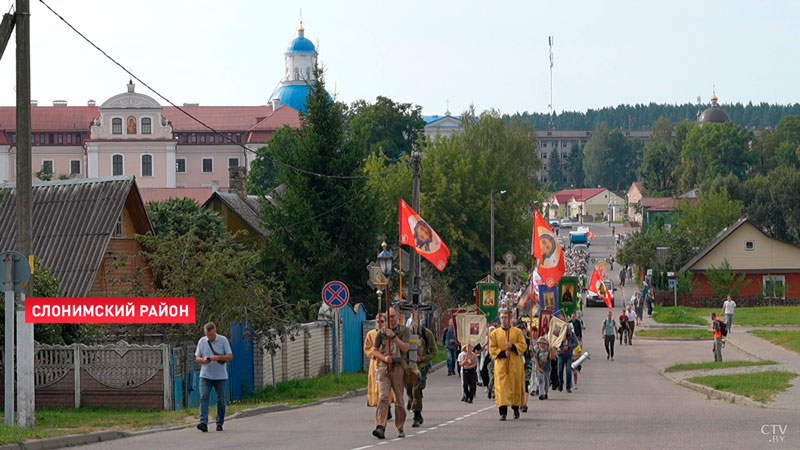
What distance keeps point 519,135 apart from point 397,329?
7952 centimetres

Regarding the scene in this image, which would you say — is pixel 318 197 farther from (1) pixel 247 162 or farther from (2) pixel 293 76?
(2) pixel 293 76

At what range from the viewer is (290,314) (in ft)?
89.5

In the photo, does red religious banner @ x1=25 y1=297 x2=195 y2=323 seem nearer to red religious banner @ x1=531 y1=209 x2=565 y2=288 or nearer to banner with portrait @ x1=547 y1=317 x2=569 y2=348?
banner with portrait @ x1=547 y1=317 x2=569 y2=348

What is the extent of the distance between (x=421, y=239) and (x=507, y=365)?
15.0 m

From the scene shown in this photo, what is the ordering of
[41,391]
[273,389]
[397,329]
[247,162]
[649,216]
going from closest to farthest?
1. [397,329]
2. [41,391]
3. [273,389]
4. [247,162]
5. [649,216]

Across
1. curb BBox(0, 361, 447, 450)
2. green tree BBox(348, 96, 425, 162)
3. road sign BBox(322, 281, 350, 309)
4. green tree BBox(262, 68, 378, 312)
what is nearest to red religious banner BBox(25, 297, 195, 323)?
curb BBox(0, 361, 447, 450)

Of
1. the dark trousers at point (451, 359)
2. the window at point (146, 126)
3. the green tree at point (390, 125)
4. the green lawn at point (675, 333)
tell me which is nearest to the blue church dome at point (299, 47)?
the window at point (146, 126)

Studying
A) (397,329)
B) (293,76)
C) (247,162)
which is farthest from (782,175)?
(397,329)

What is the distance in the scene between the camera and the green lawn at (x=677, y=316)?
2532 inches

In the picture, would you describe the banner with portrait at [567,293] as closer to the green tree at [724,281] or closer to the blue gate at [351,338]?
the blue gate at [351,338]

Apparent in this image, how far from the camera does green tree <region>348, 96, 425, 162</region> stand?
339 ft

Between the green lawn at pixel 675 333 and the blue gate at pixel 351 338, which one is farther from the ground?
the blue gate at pixel 351 338

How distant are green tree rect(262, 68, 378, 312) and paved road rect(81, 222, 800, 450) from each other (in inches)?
566

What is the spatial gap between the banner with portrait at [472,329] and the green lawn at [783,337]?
1875cm
